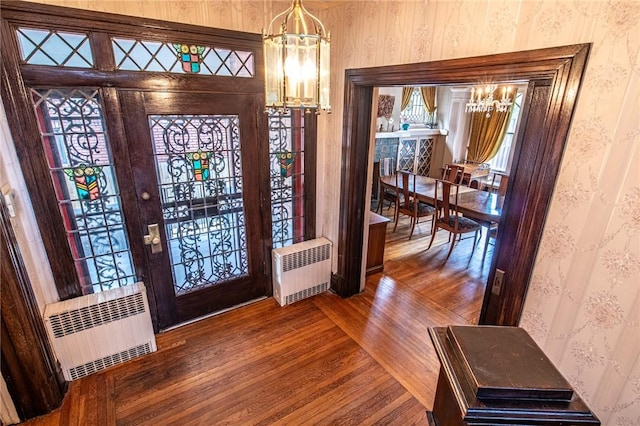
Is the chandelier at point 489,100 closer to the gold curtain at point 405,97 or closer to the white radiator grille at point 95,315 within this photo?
the gold curtain at point 405,97

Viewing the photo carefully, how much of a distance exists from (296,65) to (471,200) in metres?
3.76

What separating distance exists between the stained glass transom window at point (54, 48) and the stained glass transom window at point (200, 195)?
53 centimetres

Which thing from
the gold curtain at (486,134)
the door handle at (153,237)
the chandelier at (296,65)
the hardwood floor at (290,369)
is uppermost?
the chandelier at (296,65)

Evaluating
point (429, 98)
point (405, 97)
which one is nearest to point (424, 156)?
point (429, 98)

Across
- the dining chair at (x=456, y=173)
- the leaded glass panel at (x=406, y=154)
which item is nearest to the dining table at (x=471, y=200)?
the dining chair at (x=456, y=173)

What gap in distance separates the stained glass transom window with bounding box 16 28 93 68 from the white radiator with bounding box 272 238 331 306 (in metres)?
2.09

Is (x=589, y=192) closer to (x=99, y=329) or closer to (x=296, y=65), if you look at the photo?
(x=296, y=65)

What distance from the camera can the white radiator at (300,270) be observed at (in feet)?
10.4

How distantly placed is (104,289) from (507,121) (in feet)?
22.7

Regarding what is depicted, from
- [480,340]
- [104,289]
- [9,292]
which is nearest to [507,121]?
[480,340]

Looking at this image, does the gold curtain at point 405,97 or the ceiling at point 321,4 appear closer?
the ceiling at point 321,4

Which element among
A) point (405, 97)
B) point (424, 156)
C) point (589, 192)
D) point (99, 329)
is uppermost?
point (405, 97)

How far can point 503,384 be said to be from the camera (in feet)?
2.89

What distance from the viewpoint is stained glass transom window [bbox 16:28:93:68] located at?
1.95 m
